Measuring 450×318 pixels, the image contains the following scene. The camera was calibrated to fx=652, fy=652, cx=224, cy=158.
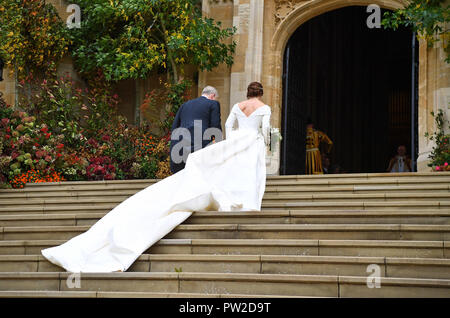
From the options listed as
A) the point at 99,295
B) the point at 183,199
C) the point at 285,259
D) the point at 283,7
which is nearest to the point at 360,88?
the point at 283,7

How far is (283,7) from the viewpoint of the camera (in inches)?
→ 523

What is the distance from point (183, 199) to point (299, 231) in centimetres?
134

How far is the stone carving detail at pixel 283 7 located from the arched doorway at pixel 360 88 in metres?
6.26

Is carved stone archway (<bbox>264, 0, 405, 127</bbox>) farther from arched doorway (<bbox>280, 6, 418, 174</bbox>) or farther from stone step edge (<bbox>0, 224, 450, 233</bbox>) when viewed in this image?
stone step edge (<bbox>0, 224, 450, 233</bbox>)

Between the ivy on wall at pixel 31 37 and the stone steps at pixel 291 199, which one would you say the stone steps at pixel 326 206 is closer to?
the stone steps at pixel 291 199

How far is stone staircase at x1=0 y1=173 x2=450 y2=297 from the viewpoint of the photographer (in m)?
5.25

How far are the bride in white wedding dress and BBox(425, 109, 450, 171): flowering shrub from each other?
373 centimetres

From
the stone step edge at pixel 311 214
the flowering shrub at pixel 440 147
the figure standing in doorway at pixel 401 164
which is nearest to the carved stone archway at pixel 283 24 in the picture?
the flowering shrub at pixel 440 147

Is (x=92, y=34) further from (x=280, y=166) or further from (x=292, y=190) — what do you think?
(x=292, y=190)

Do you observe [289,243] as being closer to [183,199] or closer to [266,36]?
[183,199]

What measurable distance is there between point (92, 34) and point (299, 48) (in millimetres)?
4526

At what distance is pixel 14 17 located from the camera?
1361 cm

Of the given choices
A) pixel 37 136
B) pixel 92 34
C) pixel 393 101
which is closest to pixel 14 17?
pixel 92 34

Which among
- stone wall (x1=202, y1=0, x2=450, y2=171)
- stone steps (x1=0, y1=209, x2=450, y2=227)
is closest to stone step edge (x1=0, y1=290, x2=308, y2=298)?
stone steps (x1=0, y1=209, x2=450, y2=227)
